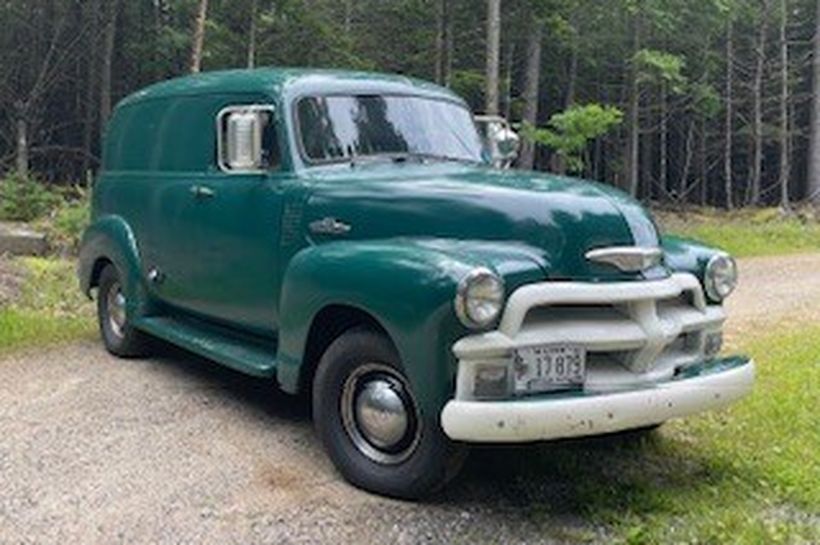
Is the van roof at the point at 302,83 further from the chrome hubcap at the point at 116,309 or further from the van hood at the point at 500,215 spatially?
the chrome hubcap at the point at 116,309

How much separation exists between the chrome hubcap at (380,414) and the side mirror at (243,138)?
156 centimetres

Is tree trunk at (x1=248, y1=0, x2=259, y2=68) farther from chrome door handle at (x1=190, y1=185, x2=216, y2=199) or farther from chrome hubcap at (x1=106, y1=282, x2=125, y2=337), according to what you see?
chrome door handle at (x1=190, y1=185, x2=216, y2=199)

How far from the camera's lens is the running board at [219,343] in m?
5.41

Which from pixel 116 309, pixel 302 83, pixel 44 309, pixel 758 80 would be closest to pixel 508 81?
pixel 758 80

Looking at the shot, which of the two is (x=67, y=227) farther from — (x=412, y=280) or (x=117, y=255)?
(x=412, y=280)

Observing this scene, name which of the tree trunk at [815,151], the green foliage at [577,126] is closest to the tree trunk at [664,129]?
the tree trunk at [815,151]

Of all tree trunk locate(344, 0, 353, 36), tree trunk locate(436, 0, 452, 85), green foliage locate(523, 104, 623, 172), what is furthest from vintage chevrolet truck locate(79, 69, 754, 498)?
tree trunk locate(344, 0, 353, 36)

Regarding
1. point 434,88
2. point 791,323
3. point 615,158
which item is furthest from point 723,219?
point 434,88

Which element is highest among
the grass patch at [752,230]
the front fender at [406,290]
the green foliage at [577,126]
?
the green foliage at [577,126]

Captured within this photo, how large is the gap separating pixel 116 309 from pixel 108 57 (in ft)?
65.0

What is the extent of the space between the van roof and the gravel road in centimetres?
211

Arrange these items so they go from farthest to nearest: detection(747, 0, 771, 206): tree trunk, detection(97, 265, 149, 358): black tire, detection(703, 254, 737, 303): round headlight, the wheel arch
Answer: detection(747, 0, 771, 206): tree trunk → detection(97, 265, 149, 358): black tire → detection(703, 254, 737, 303): round headlight → the wheel arch

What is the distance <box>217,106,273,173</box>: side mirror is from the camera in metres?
5.30

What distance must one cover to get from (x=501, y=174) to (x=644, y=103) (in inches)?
1240
